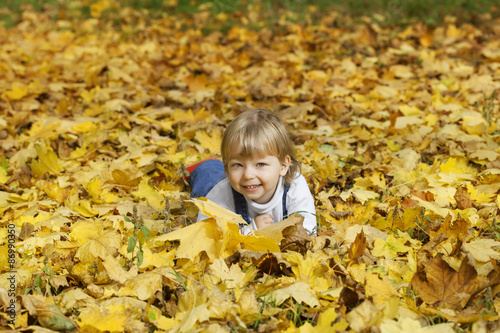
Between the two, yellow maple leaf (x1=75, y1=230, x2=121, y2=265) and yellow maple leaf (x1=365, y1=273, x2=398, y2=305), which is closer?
yellow maple leaf (x1=365, y1=273, x2=398, y2=305)

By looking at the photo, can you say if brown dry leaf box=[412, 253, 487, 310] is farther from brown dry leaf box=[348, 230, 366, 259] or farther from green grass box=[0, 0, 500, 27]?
green grass box=[0, 0, 500, 27]

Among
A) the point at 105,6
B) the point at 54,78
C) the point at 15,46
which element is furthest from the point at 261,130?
the point at 105,6

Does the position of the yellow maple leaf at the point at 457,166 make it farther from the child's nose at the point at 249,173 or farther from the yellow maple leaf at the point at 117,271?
the yellow maple leaf at the point at 117,271

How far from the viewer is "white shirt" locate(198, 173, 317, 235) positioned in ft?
7.62

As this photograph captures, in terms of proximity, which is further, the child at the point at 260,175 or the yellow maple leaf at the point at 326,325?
the child at the point at 260,175

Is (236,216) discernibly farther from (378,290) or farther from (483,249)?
(483,249)

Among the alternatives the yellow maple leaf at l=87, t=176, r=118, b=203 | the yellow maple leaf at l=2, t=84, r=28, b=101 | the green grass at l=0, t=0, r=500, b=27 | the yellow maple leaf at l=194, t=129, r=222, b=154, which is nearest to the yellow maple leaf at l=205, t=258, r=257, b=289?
the yellow maple leaf at l=87, t=176, r=118, b=203

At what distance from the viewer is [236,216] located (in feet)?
6.39

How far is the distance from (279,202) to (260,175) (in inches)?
10.4

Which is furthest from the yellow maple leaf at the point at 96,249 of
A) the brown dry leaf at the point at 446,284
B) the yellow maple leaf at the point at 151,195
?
the brown dry leaf at the point at 446,284

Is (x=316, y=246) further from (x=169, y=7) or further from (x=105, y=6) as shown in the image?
(x=105, y=6)

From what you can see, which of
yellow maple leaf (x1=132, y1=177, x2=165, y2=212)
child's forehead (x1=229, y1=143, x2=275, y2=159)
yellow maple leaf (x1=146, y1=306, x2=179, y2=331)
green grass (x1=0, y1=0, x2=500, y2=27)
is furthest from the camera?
green grass (x1=0, y1=0, x2=500, y2=27)

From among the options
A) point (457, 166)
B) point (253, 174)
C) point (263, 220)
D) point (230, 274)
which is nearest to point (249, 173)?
point (253, 174)

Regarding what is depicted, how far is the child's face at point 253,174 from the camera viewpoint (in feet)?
7.29
